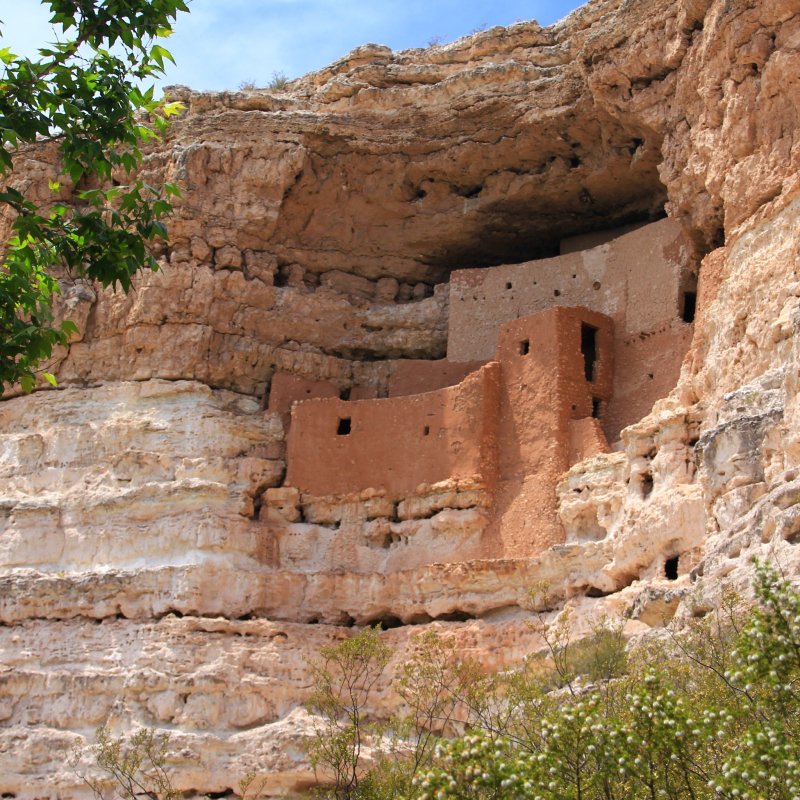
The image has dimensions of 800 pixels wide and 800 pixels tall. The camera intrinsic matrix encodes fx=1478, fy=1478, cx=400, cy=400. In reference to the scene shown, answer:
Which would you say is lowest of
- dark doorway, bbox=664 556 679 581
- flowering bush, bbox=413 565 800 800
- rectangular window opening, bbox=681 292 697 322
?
flowering bush, bbox=413 565 800 800

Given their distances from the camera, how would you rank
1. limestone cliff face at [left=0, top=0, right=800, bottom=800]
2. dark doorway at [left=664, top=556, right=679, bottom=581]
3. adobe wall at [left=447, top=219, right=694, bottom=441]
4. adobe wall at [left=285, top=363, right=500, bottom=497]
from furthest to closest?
1. adobe wall at [left=285, top=363, right=500, bottom=497]
2. adobe wall at [left=447, top=219, right=694, bottom=441]
3. limestone cliff face at [left=0, top=0, right=800, bottom=800]
4. dark doorway at [left=664, top=556, right=679, bottom=581]

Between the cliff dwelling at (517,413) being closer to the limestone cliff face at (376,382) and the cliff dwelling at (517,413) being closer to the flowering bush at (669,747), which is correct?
the limestone cliff face at (376,382)

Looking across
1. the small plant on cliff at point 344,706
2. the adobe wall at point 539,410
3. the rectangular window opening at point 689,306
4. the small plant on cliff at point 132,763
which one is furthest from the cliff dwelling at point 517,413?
the small plant on cliff at point 132,763

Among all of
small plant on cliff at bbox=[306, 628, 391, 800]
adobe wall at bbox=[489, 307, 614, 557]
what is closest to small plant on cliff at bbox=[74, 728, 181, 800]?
small plant on cliff at bbox=[306, 628, 391, 800]

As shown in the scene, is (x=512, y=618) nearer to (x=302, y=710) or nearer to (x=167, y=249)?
(x=302, y=710)

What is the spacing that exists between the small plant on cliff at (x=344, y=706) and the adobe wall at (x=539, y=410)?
248 cm

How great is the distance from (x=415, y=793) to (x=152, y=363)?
1389 cm

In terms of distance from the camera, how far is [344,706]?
17281 millimetres

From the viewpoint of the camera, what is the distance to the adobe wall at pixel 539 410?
19.2 meters

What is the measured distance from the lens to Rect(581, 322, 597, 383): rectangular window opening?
2042 cm

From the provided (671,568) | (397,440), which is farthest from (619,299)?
(671,568)

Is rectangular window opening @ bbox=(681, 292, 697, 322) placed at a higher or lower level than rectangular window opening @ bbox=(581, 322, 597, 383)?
higher

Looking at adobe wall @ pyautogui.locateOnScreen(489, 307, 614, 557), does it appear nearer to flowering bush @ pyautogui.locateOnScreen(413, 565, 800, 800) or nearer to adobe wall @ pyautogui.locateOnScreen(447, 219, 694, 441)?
adobe wall @ pyautogui.locateOnScreen(447, 219, 694, 441)

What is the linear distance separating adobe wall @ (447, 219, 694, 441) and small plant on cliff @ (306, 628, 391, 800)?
4699 millimetres
